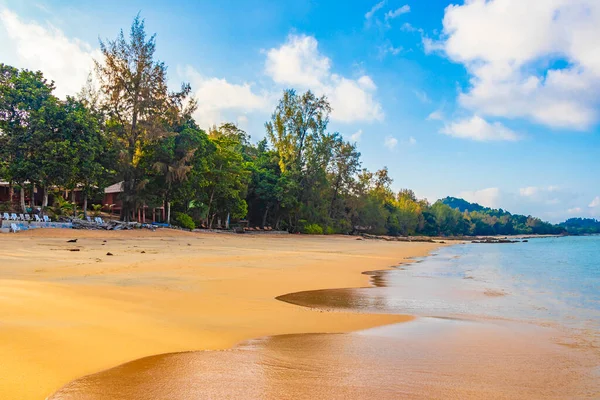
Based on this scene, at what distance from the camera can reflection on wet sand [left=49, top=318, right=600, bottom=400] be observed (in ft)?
8.57

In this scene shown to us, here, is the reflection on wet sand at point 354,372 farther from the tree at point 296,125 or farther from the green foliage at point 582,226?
the green foliage at point 582,226

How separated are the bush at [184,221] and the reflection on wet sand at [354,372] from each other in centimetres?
2839

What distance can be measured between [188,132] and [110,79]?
6235mm

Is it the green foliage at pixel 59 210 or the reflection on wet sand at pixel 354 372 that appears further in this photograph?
the green foliage at pixel 59 210

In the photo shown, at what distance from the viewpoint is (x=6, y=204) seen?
26.0 meters

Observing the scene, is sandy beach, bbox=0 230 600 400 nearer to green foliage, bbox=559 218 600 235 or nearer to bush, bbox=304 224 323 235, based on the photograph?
bush, bbox=304 224 323 235

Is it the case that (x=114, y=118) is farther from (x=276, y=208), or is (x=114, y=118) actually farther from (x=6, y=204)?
(x=276, y=208)

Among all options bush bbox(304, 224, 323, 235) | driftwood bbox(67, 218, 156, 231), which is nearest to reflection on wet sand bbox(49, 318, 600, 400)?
driftwood bbox(67, 218, 156, 231)

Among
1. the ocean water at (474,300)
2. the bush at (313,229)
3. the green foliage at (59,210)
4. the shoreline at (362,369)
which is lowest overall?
the ocean water at (474,300)

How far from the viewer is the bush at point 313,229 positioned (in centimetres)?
4416

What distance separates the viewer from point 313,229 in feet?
146

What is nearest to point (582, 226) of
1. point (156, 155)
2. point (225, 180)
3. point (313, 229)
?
point (313, 229)

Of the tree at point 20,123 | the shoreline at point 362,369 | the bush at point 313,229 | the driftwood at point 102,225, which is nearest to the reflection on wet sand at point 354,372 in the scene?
the shoreline at point 362,369

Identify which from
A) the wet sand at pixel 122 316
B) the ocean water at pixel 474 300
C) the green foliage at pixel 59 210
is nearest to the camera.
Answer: the wet sand at pixel 122 316
